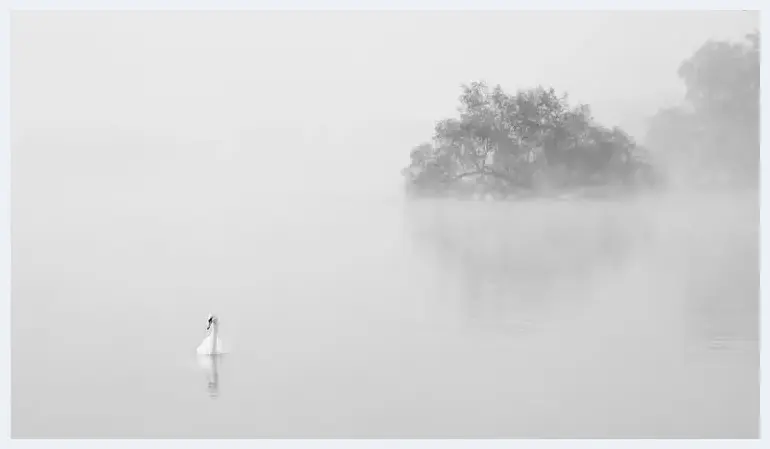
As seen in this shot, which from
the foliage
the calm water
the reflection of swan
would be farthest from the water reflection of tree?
the reflection of swan

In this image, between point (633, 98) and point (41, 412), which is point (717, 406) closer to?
point (633, 98)

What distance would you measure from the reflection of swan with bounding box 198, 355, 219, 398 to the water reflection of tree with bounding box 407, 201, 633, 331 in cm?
152

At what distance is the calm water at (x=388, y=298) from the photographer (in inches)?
293

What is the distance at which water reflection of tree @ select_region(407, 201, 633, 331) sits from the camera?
305 inches

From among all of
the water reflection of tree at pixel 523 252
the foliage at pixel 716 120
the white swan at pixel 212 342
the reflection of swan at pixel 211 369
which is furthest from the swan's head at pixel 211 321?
the foliage at pixel 716 120

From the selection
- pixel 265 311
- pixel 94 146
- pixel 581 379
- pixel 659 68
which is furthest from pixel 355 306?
pixel 659 68

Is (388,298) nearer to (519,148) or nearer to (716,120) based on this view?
(519,148)

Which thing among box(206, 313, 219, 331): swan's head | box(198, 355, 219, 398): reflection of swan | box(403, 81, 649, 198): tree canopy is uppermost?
box(403, 81, 649, 198): tree canopy

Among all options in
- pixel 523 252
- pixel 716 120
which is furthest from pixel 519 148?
pixel 716 120

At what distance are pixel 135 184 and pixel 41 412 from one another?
5.12 feet

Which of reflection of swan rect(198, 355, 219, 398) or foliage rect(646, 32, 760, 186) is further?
foliage rect(646, 32, 760, 186)

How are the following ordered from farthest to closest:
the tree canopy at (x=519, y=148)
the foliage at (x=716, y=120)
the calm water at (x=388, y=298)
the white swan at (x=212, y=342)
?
the tree canopy at (x=519, y=148) < the foliage at (x=716, y=120) < the white swan at (x=212, y=342) < the calm water at (x=388, y=298)

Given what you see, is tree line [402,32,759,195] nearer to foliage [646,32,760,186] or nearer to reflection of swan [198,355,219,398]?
foliage [646,32,760,186]

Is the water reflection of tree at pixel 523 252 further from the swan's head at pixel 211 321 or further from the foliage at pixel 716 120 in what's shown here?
the swan's head at pixel 211 321
